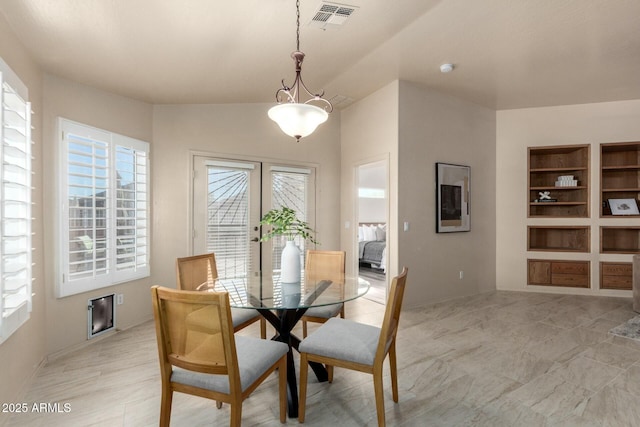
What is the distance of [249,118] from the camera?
4.35 metres

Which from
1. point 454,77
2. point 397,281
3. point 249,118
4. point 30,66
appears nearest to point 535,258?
point 454,77

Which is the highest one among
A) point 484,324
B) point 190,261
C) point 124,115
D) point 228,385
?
point 124,115

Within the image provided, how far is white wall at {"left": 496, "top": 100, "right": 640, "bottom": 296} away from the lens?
4.77m

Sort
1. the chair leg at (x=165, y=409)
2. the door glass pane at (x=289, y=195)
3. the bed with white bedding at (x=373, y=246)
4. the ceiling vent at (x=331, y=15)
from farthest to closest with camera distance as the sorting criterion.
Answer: the bed with white bedding at (x=373, y=246) → the door glass pane at (x=289, y=195) → the ceiling vent at (x=331, y=15) → the chair leg at (x=165, y=409)

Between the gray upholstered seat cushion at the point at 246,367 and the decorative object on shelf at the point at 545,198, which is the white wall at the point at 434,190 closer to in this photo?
the decorative object on shelf at the point at 545,198

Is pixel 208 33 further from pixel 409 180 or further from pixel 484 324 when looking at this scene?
pixel 484 324

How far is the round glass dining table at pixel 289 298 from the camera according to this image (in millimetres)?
1989

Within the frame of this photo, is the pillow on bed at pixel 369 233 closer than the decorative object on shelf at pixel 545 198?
No

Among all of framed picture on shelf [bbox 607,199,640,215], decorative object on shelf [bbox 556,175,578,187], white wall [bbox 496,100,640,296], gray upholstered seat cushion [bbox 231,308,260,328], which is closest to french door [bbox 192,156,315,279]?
gray upholstered seat cushion [bbox 231,308,260,328]

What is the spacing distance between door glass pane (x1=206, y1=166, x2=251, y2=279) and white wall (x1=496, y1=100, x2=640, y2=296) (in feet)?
12.8

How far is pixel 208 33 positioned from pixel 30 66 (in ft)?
4.47

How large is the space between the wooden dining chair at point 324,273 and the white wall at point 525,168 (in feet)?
11.2

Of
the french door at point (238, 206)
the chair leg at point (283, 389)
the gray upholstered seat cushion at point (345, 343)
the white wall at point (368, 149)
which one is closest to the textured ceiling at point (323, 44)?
the white wall at point (368, 149)

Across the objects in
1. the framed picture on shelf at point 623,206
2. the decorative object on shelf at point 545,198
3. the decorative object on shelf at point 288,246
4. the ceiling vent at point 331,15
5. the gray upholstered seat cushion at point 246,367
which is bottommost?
the gray upholstered seat cushion at point 246,367
